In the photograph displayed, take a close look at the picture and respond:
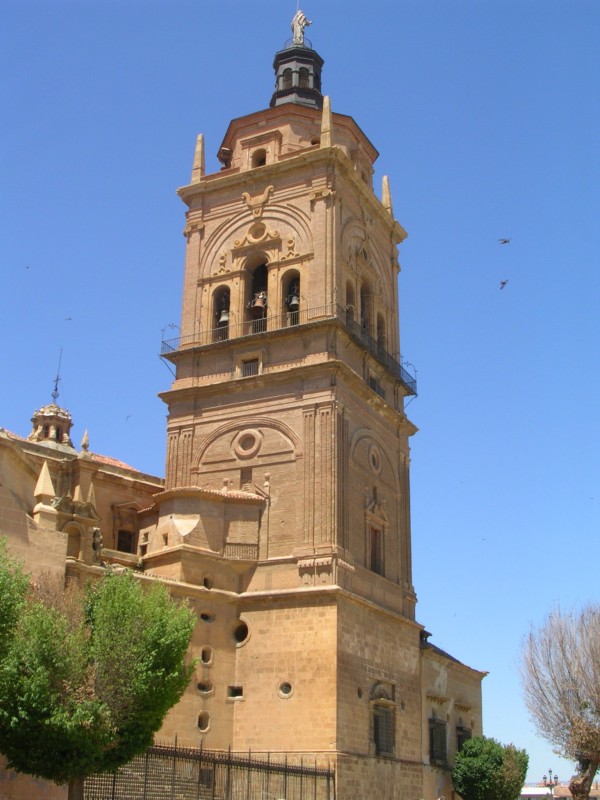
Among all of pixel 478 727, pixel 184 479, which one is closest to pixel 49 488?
pixel 184 479

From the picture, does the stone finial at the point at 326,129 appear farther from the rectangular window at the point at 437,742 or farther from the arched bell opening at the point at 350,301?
the rectangular window at the point at 437,742

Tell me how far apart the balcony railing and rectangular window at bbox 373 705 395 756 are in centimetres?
1161

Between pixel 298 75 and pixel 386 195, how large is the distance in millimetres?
5996

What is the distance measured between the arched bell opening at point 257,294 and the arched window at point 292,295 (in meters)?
0.79

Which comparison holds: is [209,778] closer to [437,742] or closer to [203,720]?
[203,720]

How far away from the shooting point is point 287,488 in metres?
31.9

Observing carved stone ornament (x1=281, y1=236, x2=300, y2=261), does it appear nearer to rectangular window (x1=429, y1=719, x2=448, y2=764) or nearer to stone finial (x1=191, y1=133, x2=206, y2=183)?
stone finial (x1=191, y1=133, x2=206, y2=183)

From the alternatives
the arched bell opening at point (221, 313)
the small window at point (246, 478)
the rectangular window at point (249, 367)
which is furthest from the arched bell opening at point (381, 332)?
the small window at point (246, 478)

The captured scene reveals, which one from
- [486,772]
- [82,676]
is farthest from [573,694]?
[82,676]

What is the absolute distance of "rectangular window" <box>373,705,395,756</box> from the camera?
3083 cm

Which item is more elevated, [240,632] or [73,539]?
[73,539]

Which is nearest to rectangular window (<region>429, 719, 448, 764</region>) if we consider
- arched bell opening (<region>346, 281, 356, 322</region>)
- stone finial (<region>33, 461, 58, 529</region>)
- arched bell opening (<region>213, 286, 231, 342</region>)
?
arched bell opening (<region>346, 281, 356, 322</region>)

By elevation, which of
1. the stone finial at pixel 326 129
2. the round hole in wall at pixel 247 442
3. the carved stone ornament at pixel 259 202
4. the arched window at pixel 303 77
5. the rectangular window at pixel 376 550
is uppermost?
the arched window at pixel 303 77

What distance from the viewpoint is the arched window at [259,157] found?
125 feet
